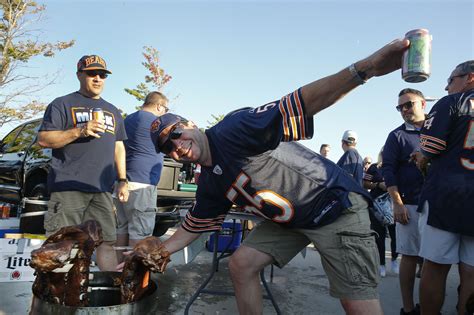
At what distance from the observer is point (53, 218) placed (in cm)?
287

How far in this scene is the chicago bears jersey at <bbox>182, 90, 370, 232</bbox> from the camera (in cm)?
175

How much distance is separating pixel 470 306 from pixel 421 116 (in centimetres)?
197

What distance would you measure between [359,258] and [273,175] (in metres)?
0.62

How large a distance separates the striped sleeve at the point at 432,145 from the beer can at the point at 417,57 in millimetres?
1136

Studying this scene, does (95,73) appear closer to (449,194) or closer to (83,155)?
(83,155)

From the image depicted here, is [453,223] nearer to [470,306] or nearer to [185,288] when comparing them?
[470,306]

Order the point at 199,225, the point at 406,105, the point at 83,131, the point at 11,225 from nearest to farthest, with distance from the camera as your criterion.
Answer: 1. the point at 199,225
2. the point at 83,131
3. the point at 406,105
4. the point at 11,225

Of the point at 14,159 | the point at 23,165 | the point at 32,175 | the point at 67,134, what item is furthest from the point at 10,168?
the point at 67,134

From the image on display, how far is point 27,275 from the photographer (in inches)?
120

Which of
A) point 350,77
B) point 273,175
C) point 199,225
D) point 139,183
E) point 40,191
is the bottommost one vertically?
point 40,191

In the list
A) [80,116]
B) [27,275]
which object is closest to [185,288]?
[27,275]

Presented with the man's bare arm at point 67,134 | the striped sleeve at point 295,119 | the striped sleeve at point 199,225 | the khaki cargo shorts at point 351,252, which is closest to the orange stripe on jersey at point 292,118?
the striped sleeve at point 295,119

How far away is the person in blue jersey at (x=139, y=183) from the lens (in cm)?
396

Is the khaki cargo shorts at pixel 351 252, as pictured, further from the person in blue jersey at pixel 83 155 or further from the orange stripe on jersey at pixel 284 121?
the person in blue jersey at pixel 83 155
